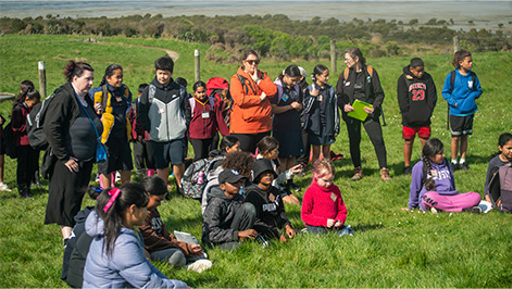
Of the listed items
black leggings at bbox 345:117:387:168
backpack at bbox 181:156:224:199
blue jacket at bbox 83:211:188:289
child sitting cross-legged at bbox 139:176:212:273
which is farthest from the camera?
black leggings at bbox 345:117:387:168

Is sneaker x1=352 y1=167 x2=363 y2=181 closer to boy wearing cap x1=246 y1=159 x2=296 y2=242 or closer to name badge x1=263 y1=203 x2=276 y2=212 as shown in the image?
boy wearing cap x1=246 y1=159 x2=296 y2=242

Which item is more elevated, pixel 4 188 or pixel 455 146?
pixel 455 146

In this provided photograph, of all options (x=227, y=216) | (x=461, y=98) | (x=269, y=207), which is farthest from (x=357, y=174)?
(x=227, y=216)

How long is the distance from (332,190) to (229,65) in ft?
68.3

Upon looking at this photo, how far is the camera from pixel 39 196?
918 centimetres

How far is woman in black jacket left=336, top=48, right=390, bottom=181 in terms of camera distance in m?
9.66

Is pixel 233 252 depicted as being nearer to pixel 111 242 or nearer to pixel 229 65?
pixel 111 242

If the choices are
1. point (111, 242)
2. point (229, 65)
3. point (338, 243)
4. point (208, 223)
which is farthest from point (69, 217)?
point (229, 65)

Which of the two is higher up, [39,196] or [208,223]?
[208,223]

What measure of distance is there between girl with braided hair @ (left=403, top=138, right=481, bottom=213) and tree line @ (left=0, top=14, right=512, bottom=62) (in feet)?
72.5

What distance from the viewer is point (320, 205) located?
20.8ft

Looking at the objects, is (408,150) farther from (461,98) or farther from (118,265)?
(118,265)

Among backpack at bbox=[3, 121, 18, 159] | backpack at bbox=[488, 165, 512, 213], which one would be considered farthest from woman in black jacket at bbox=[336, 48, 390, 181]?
backpack at bbox=[3, 121, 18, 159]

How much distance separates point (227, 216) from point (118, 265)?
215 centimetres
